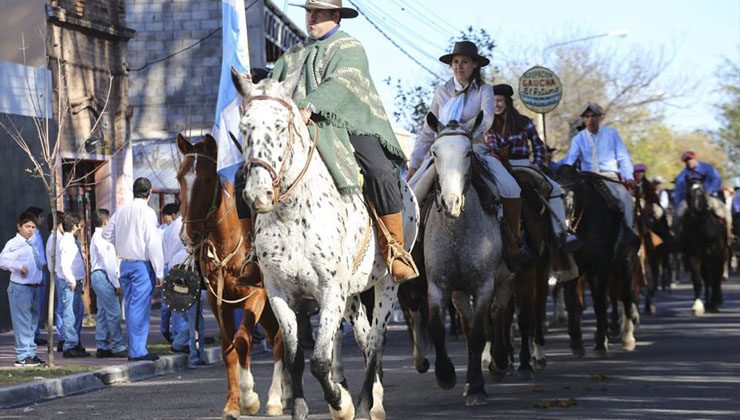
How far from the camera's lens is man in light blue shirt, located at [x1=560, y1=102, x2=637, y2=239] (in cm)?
1981

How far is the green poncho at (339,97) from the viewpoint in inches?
423

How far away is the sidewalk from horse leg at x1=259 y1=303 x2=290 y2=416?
2.79m

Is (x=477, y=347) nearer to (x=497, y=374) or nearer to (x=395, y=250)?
(x=497, y=374)

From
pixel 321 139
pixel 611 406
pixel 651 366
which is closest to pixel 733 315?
pixel 651 366

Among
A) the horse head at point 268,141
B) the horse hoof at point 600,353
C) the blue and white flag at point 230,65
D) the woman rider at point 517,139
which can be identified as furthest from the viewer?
the blue and white flag at point 230,65

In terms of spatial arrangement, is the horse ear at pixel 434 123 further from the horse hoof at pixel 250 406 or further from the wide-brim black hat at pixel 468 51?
the horse hoof at pixel 250 406

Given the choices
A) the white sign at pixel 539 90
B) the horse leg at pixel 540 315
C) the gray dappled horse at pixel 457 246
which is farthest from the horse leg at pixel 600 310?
the white sign at pixel 539 90

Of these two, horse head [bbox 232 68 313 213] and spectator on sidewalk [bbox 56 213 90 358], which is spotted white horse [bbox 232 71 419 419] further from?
spectator on sidewalk [bbox 56 213 90 358]


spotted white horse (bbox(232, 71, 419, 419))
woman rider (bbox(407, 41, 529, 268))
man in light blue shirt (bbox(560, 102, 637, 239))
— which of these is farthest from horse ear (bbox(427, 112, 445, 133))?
man in light blue shirt (bbox(560, 102, 637, 239))

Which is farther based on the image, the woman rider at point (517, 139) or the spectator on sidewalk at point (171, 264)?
the spectator on sidewalk at point (171, 264)

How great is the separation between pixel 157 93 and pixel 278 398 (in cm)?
2984

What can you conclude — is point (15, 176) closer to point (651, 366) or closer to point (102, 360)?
point (102, 360)

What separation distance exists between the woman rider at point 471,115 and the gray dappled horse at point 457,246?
0.57 m

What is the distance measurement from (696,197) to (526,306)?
11451mm
